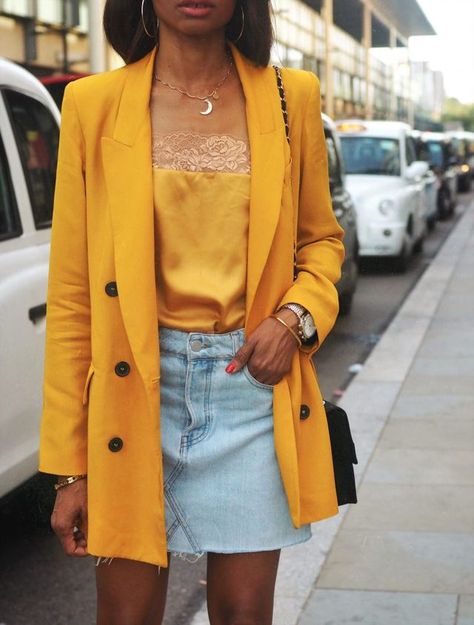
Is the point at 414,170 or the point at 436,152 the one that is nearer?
the point at 414,170

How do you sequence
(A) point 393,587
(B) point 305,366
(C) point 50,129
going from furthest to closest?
(C) point 50,129
(A) point 393,587
(B) point 305,366

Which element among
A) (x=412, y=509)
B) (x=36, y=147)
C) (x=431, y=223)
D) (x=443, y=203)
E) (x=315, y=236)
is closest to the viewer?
(x=315, y=236)

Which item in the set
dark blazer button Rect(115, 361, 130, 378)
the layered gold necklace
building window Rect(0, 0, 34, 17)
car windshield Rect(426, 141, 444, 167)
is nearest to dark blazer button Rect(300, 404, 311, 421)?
dark blazer button Rect(115, 361, 130, 378)

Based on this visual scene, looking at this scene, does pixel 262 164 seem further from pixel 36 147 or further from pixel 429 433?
pixel 429 433

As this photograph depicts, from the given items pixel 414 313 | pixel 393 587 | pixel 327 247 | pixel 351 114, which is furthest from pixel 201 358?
pixel 351 114

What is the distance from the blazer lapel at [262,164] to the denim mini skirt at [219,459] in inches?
5.9

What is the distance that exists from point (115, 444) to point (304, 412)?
383mm

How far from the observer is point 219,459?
8.10 ft

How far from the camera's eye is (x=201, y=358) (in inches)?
95.2

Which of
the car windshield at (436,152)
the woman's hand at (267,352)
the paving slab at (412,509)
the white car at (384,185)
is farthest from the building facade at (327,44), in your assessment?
the woman's hand at (267,352)

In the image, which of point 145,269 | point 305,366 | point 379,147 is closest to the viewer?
point 145,269

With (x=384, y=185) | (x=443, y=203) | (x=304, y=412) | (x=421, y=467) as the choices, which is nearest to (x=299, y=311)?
(x=304, y=412)

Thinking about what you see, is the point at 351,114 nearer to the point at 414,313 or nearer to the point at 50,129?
the point at 414,313

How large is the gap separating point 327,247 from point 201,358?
39 cm
